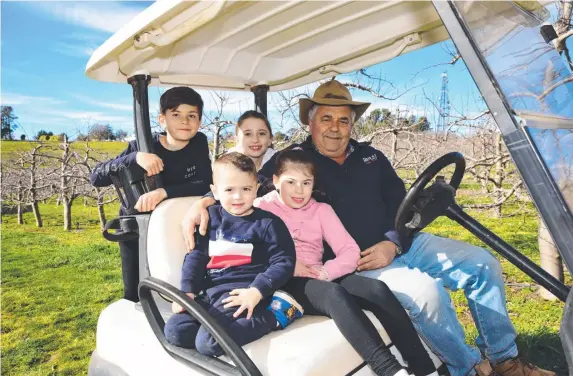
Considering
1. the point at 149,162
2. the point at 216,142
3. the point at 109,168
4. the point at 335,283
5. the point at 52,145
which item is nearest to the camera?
the point at 335,283

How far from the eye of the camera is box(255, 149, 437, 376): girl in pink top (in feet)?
5.57

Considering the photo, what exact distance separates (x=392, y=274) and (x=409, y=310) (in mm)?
203

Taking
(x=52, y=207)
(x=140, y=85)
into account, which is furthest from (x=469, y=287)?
(x=52, y=207)

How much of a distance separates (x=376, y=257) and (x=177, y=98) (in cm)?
136

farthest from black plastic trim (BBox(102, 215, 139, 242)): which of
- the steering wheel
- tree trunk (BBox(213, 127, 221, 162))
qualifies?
tree trunk (BBox(213, 127, 221, 162))

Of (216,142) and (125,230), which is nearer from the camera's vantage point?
(125,230)

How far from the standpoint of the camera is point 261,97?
3.05 meters

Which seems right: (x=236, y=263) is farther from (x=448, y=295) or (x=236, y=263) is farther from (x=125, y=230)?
(x=448, y=295)

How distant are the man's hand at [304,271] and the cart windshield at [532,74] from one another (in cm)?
111

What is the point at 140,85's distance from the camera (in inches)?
95.4

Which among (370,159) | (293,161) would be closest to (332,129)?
(370,159)

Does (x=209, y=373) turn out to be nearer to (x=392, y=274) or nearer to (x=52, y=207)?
(x=392, y=274)

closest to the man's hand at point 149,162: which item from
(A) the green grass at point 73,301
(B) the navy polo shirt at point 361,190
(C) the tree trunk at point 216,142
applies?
(B) the navy polo shirt at point 361,190

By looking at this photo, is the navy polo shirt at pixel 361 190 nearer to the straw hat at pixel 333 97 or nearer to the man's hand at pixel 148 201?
the straw hat at pixel 333 97
